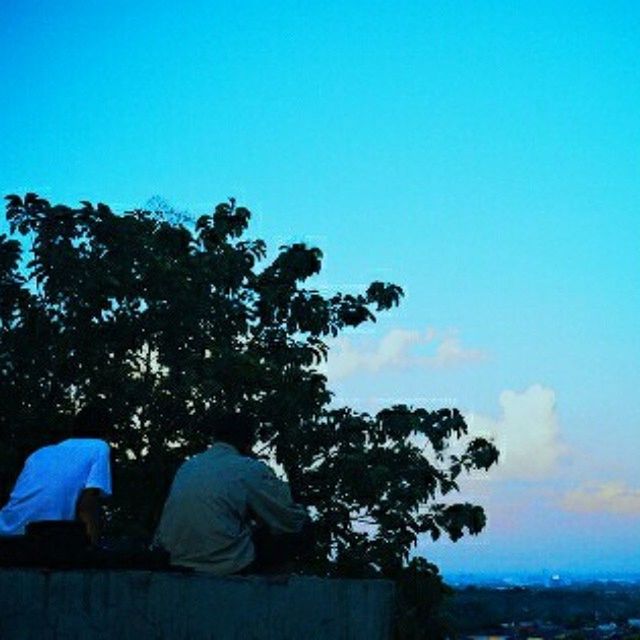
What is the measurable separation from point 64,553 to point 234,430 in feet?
3.83

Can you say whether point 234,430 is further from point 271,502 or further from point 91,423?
point 91,423

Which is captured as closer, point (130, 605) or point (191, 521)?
point (130, 605)

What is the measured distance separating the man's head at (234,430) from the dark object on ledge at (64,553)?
701 millimetres

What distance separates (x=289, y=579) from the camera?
5.43 m

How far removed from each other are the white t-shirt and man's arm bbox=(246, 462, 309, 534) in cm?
78

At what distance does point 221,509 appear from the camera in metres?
5.48

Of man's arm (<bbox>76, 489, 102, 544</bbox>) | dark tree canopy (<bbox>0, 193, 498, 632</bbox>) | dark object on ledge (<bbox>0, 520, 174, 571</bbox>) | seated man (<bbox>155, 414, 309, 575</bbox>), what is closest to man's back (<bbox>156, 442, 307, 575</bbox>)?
seated man (<bbox>155, 414, 309, 575</bbox>)

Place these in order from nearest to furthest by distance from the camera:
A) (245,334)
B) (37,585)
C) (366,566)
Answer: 1. (37,585)
2. (366,566)
3. (245,334)

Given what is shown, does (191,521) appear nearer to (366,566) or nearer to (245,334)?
(366,566)

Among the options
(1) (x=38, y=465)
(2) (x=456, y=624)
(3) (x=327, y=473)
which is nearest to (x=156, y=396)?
(3) (x=327, y=473)

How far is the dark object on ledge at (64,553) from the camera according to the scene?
4.97 metres

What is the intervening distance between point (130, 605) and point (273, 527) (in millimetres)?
1002

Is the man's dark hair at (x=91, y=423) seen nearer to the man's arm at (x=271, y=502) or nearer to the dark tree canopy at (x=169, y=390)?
the man's arm at (x=271, y=502)

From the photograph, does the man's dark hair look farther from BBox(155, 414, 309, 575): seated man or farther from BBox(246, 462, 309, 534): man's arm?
BBox(246, 462, 309, 534): man's arm
